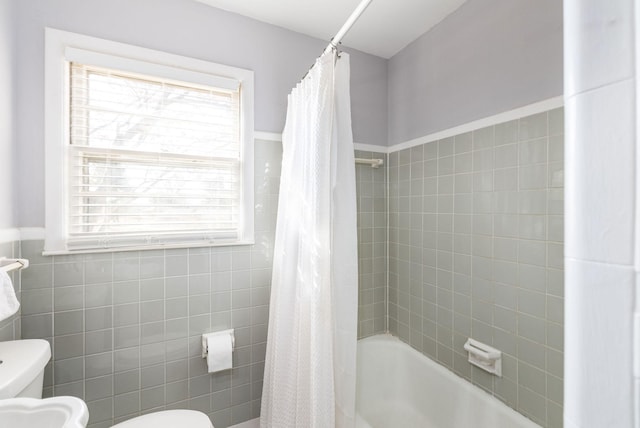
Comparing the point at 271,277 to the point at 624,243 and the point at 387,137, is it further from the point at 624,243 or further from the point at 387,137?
the point at 624,243

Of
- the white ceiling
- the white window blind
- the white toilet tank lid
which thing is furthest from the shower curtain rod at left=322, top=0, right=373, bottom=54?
the white toilet tank lid

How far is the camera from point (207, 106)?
64.4 inches

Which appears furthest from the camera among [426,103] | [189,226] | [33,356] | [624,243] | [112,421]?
[426,103]

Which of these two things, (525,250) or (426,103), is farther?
(426,103)

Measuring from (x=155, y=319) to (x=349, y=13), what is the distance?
1975mm

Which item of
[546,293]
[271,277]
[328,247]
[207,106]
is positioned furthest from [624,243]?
[207,106]

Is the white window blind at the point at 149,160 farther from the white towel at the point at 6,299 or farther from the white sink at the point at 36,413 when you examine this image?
the white sink at the point at 36,413

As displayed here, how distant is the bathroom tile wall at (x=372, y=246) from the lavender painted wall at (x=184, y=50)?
0.26 metres

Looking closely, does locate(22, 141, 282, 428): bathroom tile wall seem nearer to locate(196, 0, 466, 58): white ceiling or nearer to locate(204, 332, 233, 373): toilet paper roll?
locate(204, 332, 233, 373): toilet paper roll

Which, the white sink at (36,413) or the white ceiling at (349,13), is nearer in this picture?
the white sink at (36,413)

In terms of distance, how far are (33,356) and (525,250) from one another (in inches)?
79.2

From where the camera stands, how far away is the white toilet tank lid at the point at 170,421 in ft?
3.94

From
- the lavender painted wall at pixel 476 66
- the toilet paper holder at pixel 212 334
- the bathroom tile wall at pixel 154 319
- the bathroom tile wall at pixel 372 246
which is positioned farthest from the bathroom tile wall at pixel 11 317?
the lavender painted wall at pixel 476 66

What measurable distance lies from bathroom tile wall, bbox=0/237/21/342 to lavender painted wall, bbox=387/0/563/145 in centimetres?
211
